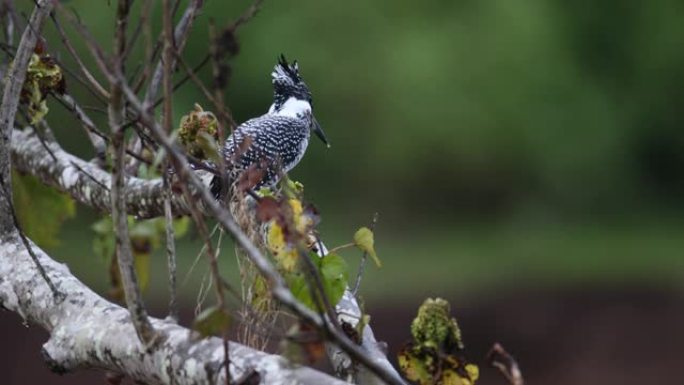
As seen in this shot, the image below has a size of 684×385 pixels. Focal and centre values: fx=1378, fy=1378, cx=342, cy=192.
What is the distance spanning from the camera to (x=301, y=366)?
4.33ft

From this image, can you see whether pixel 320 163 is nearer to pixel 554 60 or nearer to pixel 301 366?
pixel 554 60

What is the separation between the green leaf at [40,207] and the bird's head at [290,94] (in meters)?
1.06

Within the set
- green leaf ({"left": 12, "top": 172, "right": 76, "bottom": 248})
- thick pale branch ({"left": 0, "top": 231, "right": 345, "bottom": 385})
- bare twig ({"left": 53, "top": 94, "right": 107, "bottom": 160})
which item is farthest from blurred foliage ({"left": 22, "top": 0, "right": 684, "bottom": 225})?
thick pale branch ({"left": 0, "top": 231, "right": 345, "bottom": 385})

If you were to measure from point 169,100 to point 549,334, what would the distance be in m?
6.28

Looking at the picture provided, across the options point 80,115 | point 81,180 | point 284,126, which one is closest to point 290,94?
point 284,126

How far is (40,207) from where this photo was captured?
2760mm

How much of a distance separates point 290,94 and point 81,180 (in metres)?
1.34

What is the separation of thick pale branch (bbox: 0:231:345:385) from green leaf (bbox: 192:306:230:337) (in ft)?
0.24

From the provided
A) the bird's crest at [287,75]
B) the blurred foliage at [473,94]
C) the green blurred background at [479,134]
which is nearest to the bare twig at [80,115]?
the bird's crest at [287,75]

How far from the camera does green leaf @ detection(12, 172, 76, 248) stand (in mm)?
2725

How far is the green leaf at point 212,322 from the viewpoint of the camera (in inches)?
51.8

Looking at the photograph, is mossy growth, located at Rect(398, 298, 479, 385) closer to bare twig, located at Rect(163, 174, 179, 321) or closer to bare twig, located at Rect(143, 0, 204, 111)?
bare twig, located at Rect(163, 174, 179, 321)

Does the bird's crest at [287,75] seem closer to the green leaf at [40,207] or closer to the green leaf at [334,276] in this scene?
the green leaf at [40,207]

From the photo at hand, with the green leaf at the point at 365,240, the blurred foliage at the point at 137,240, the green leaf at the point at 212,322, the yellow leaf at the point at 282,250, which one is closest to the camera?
the green leaf at the point at 212,322
